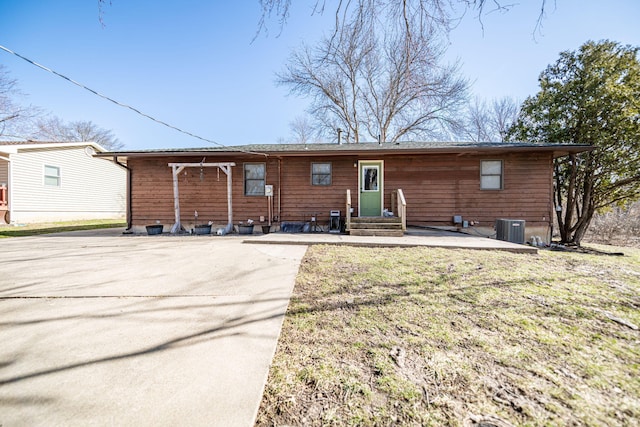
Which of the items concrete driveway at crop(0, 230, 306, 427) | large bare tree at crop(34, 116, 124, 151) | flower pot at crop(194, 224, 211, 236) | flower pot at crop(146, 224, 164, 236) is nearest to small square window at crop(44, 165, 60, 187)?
flower pot at crop(146, 224, 164, 236)

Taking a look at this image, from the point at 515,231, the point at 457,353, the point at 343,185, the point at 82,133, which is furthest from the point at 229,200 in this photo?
the point at 82,133

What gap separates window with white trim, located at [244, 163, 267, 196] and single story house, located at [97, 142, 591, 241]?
0.04m

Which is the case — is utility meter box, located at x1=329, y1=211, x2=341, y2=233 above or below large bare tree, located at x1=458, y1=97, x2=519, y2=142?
below

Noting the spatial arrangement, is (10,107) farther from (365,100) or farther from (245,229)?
(365,100)

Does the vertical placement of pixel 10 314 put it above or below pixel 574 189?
below

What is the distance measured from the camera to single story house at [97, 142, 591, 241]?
8.98m

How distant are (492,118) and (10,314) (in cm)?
2658

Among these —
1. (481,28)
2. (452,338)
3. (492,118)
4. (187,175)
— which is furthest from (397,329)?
(492,118)

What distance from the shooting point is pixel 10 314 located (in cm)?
254

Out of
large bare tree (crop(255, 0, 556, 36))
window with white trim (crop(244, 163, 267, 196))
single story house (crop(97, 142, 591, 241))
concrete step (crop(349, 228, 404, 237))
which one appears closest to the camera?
large bare tree (crop(255, 0, 556, 36))

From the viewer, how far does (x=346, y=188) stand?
9.53 meters

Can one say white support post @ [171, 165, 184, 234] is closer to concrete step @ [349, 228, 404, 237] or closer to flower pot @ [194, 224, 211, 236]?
flower pot @ [194, 224, 211, 236]

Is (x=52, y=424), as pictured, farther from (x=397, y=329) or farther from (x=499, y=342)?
(x=499, y=342)

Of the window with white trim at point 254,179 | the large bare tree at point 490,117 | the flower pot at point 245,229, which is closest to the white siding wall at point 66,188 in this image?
the window with white trim at point 254,179
